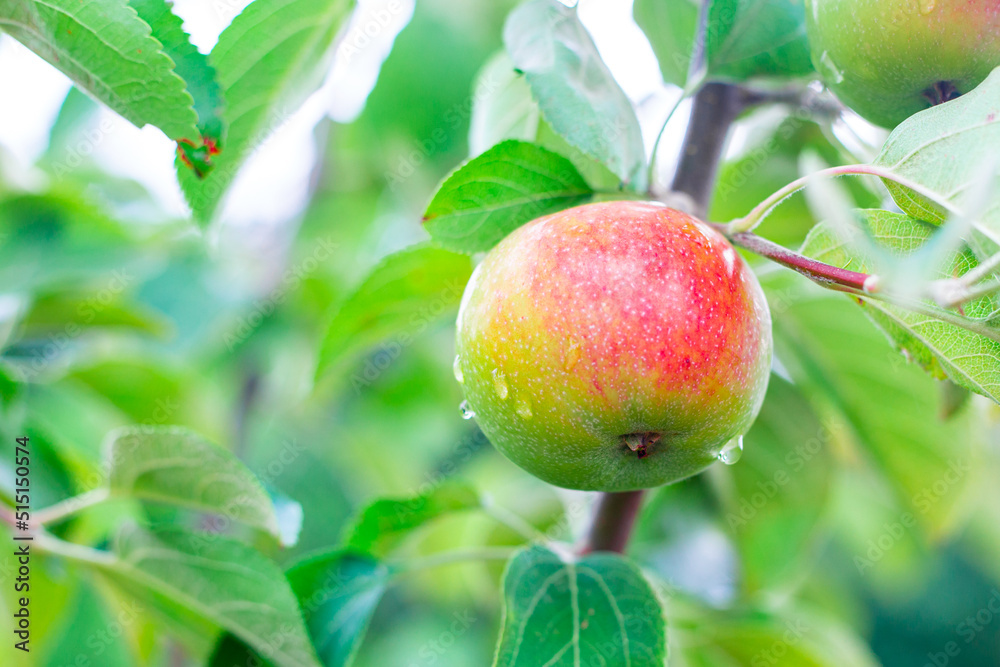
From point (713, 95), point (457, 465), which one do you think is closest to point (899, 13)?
point (713, 95)

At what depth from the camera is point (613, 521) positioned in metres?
0.83

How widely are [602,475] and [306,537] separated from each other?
1.31 metres

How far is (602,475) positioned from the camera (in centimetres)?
62

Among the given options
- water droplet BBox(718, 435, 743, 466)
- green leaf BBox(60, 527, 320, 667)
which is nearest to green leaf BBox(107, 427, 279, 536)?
green leaf BBox(60, 527, 320, 667)

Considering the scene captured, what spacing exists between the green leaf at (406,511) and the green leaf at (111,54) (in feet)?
1.54

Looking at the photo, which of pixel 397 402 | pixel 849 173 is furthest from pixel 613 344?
pixel 397 402

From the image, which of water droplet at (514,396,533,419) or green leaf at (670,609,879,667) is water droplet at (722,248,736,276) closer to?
water droplet at (514,396,533,419)

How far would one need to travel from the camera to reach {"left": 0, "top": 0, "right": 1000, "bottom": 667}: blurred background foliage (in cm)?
116

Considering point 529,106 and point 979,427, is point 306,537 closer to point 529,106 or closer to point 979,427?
point 529,106

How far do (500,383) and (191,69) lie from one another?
369 mm

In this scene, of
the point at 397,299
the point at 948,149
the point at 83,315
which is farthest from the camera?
the point at 83,315

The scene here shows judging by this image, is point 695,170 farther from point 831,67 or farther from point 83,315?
point 83,315

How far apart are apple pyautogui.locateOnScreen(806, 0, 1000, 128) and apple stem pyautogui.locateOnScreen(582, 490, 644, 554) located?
1.43ft

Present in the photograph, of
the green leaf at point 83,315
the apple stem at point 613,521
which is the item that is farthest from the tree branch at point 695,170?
the green leaf at point 83,315
